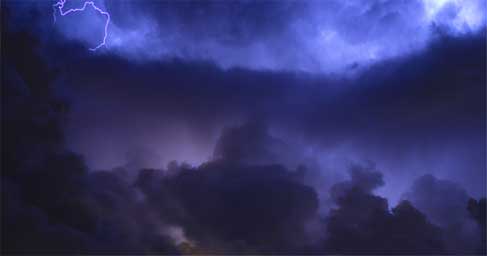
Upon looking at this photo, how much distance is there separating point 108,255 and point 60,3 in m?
28.1

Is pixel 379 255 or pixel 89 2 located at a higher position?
pixel 89 2

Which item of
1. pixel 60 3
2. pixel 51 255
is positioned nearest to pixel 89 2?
pixel 60 3

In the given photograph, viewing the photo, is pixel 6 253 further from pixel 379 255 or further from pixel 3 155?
pixel 379 255

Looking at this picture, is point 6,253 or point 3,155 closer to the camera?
point 6,253

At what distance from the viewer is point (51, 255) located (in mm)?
53031

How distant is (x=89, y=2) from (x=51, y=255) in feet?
91.4

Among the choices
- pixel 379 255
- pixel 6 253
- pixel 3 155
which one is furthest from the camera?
pixel 379 255

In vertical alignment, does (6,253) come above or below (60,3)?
below

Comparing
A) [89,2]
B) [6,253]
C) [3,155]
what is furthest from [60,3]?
[6,253]

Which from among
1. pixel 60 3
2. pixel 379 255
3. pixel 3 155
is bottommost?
pixel 379 255

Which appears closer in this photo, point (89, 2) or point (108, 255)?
point (108, 255)

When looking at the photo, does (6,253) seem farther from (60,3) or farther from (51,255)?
(60,3)

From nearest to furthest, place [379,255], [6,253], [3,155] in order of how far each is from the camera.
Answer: [6,253]
[3,155]
[379,255]

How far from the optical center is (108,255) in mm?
54312
